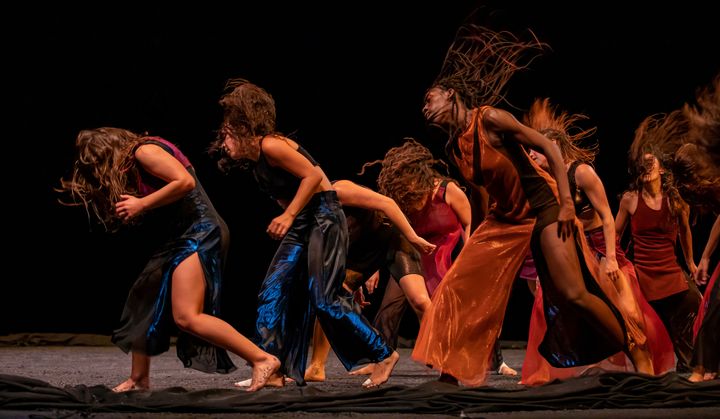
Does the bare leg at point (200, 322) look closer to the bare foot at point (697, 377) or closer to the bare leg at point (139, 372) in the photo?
the bare leg at point (139, 372)

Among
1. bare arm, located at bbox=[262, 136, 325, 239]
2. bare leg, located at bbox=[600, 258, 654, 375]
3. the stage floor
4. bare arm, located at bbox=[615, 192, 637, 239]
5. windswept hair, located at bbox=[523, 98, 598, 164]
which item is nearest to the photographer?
the stage floor

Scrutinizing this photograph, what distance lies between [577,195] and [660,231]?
0.74 metres

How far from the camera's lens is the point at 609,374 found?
148 inches

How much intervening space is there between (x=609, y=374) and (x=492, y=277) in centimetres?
63

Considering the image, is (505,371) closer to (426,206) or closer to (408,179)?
(426,206)

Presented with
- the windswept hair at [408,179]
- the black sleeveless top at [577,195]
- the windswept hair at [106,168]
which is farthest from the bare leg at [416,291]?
the windswept hair at [106,168]

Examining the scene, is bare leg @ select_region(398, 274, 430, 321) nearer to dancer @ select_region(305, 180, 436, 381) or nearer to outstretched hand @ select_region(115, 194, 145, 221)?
dancer @ select_region(305, 180, 436, 381)

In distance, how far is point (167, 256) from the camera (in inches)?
161

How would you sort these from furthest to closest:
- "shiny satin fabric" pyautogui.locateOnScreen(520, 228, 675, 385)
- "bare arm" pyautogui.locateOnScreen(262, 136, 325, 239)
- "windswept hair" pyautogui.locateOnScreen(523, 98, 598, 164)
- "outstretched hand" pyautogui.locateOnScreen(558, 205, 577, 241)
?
"windswept hair" pyautogui.locateOnScreen(523, 98, 598, 164) < "shiny satin fabric" pyautogui.locateOnScreen(520, 228, 675, 385) < "bare arm" pyautogui.locateOnScreen(262, 136, 325, 239) < "outstretched hand" pyautogui.locateOnScreen(558, 205, 577, 241)

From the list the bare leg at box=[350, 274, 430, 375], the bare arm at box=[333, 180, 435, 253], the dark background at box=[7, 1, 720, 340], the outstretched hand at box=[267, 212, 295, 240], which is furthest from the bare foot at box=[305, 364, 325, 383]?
the dark background at box=[7, 1, 720, 340]

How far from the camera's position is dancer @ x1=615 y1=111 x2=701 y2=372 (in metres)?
5.48

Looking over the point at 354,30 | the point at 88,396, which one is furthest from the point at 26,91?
the point at 88,396

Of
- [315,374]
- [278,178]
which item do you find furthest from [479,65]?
[315,374]

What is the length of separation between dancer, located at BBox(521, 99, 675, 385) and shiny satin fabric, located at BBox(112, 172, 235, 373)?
152 cm
